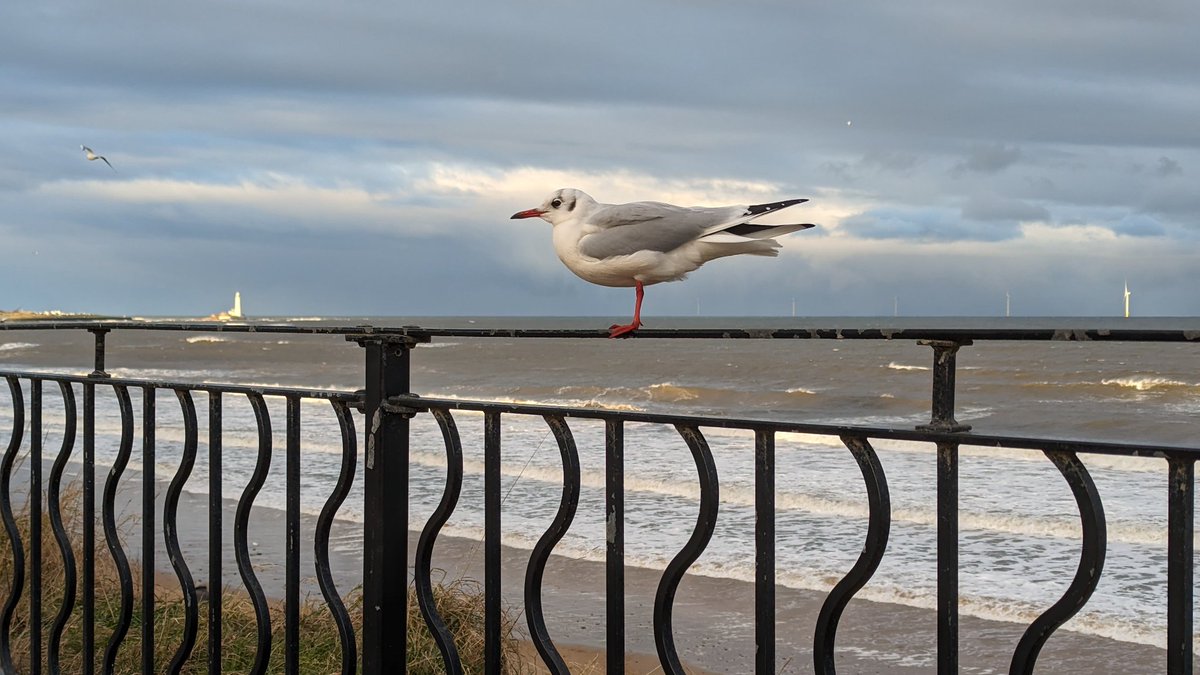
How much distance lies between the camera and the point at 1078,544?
748 centimetres

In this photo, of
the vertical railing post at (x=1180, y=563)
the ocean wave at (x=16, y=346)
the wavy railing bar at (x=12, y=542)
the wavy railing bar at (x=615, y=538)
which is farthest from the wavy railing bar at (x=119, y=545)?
the ocean wave at (x=16, y=346)

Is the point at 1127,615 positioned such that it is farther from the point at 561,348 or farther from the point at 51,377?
the point at 561,348

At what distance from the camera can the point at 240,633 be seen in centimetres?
412

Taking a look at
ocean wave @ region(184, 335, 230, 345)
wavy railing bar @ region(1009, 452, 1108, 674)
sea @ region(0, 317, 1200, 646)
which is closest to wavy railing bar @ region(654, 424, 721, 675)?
sea @ region(0, 317, 1200, 646)

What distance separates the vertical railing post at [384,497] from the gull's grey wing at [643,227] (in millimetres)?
515

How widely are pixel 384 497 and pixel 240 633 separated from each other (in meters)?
2.30

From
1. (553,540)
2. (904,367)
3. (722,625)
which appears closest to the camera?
(553,540)

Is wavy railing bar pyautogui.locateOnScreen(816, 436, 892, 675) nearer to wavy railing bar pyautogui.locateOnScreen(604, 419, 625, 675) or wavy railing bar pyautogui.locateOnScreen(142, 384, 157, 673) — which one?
wavy railing bar pyautogui.locateOnScreen(604, 419, 625, 675)

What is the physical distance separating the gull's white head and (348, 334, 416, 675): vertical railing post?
1.91 feet

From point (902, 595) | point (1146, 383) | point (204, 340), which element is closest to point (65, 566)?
point (902, 595)

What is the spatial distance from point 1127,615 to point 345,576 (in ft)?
13.9

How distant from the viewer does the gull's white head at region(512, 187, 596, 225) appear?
2.60 meters

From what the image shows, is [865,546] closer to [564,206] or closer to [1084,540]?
[1084,540]

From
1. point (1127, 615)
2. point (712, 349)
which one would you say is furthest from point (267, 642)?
point (712, 349)
